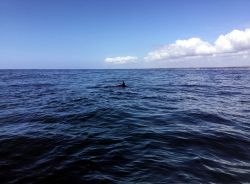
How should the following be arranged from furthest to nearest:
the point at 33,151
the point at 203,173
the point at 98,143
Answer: the point at 98,143, the point at 33,151, the point at 203,173

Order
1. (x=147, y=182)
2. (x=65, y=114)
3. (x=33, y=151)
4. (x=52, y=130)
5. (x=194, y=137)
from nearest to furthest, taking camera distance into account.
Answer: (x=147, y=182) → (x=33, y=151) → (x=194, y=137) → (x=52, y=130) → (x=65, y=114)

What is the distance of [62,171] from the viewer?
Result: 526 cm

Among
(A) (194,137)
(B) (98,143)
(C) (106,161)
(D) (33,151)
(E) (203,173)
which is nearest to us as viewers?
(E) (203,173)

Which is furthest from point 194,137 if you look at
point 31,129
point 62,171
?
point 31,129

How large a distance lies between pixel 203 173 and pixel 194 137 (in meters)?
2.86

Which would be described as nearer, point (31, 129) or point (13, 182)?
point (13, 182)

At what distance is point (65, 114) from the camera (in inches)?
462

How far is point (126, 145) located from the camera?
7.06 m

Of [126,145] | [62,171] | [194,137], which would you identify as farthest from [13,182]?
[194,137]

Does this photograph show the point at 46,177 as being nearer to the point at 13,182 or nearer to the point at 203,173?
the point at 13,182

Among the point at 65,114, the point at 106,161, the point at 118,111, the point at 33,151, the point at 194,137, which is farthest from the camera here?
the point at 118,111

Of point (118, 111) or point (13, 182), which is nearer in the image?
point (13, 182)

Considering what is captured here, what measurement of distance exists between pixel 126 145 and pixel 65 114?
6058 millimetres

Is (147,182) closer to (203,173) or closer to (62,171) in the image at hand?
(203,173)
